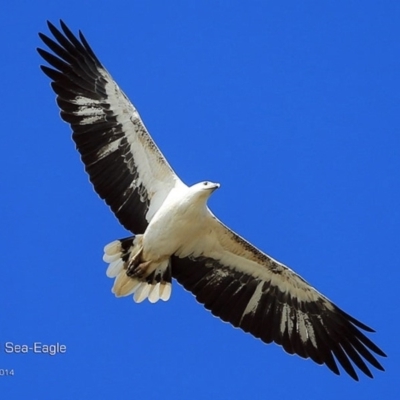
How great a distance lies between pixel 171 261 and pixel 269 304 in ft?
4.75

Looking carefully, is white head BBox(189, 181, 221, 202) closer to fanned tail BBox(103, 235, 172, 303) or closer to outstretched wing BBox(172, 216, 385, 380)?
outstretched wing BBox(172, 216, 385, 380)

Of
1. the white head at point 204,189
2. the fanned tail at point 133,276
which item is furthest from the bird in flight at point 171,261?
the white head at point 204,189

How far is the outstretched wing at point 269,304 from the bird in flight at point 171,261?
1 cm

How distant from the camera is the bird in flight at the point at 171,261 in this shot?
43.0 ft

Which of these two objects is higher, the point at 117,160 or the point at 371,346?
the point at 117,160

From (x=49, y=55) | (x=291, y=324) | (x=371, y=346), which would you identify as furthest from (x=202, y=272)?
(x=49, y=55)

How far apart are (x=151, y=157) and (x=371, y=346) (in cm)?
384

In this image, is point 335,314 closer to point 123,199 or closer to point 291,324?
point 291,324

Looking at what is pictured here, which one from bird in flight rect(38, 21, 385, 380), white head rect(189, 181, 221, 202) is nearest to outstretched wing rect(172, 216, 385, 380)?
bird in flight rect(38, 21, 385, 380)

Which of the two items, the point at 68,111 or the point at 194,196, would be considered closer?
the point at 194,196

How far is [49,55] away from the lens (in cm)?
1339

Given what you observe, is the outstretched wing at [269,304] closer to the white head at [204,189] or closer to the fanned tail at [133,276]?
the fanned tail at [133,276]

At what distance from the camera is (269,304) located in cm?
1333

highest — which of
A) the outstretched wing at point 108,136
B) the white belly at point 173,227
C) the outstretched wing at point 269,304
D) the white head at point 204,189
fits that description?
the outstretched wing at point 108,136
